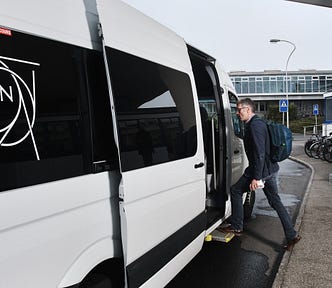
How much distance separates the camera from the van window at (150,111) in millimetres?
2371

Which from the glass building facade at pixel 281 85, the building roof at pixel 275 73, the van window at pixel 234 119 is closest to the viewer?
the van window at pixel 234 119

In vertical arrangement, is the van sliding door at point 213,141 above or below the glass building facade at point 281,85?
below

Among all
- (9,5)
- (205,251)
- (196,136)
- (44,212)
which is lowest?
(205,251)

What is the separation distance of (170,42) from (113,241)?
182 cm

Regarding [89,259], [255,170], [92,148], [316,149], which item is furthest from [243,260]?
[316,149]

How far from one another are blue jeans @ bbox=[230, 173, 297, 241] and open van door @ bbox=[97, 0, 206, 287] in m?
1.14

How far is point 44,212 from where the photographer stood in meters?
1.79

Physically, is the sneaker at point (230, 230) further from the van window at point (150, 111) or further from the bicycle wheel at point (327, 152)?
the bicycle wheel at point (327, 152)

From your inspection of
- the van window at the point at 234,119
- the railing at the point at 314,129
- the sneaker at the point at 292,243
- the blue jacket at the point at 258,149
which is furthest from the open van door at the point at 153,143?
the railing at the point at 314,129

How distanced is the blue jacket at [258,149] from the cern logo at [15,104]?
3035mm

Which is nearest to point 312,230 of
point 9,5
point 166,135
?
point 166,135

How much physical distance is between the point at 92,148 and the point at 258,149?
8.52 feet

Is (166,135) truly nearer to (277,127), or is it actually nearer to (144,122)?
(144,122)

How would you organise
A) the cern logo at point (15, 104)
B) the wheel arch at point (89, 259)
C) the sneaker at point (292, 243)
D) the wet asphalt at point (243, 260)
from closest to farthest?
the cern logo at point (15, 104)
the wheel arch at point (89, 259)
the wet asphalt at point (243, 260)
the sneaker at point (292, 243)
